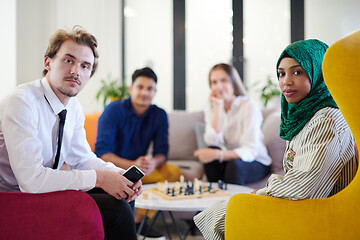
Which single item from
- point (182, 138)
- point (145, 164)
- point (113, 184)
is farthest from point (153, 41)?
point (113, 184)

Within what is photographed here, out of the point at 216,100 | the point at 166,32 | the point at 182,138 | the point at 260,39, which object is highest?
the point at 166,32

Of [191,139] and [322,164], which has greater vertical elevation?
[322,164]

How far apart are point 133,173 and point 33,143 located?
15.1 inches

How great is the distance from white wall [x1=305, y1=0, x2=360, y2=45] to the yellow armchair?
359 cm

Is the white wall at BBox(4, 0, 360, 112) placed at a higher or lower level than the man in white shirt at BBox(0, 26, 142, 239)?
higher

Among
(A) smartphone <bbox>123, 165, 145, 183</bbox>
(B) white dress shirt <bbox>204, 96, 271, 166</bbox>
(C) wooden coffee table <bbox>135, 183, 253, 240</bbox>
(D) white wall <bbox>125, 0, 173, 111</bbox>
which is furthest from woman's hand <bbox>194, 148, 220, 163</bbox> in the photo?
(D) white wall <bbox>125, 0, 173, 111</bbox>

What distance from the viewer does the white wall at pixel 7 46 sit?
11.8 ft

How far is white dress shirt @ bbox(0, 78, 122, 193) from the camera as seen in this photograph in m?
1.21

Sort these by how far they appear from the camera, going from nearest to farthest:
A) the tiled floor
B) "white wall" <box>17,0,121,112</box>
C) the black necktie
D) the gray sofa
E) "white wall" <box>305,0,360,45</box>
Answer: the black necktie < the tiled floor < the gray sofa < "white wall" <box>17,0,121,112</box> < "white wall" <box>305,0,360,45</box>

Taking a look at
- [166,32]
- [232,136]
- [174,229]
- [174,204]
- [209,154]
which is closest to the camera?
[174,204]

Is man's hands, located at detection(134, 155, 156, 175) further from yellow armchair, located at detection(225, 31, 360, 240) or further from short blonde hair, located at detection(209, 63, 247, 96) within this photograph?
yellow armchair, located at detection(225, 31, 360, 240)

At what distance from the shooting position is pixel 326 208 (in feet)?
3.51

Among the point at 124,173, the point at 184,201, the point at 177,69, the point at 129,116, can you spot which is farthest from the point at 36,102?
the point at 177,69

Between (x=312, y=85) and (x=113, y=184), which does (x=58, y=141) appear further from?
(x=312, y=85)
